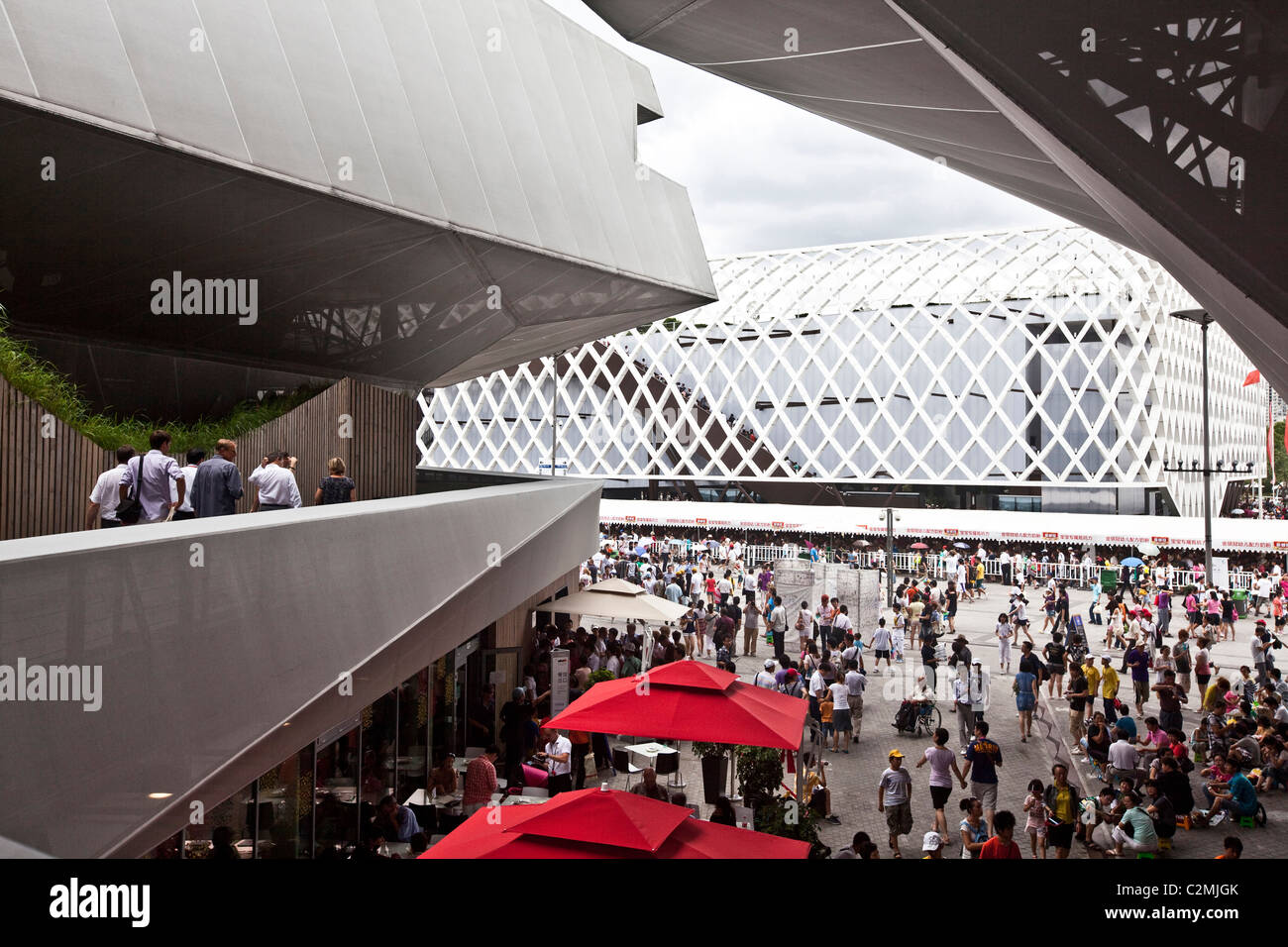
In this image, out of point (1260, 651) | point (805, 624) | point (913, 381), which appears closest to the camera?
point (1260, 651)

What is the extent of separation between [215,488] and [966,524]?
3934 centimetres

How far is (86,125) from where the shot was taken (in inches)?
325

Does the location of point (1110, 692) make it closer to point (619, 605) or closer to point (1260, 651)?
point (1260, 651)

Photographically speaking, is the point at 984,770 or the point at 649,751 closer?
the point at 984,770

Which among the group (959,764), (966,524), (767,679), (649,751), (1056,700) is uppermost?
(966,524)

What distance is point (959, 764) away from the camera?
13.9m

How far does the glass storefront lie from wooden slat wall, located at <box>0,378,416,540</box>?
2.39 metres

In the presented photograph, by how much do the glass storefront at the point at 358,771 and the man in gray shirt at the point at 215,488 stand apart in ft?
7.26

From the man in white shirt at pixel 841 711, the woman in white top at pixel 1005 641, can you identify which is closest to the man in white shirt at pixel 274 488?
the man in white shirt at pixel 841 711

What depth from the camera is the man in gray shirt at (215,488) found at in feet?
23.2

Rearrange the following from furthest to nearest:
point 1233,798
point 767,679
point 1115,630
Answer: point 1115,630, point 767,679, point 1233,798

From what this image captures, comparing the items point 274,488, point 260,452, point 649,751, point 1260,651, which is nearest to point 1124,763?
point 649,751

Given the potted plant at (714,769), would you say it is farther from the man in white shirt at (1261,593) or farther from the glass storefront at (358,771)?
the man in white shirt at (1261,593)
